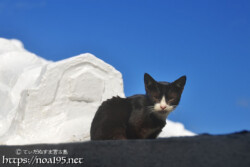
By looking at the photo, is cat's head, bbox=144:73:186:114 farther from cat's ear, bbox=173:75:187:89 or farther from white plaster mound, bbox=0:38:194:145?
white plaster mound, bbox=0:38:194:145

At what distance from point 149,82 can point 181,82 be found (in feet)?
1.07

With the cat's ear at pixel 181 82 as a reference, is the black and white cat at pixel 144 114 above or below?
below

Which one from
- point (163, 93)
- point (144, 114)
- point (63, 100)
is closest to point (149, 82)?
point (163, 93)

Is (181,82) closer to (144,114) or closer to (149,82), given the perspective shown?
(149,82)

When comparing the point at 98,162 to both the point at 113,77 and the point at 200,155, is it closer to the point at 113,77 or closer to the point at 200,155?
the point at 200,155

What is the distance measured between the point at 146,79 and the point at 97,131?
75cm

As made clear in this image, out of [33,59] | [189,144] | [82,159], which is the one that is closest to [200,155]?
[189,144]

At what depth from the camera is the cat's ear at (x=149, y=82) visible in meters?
3.06

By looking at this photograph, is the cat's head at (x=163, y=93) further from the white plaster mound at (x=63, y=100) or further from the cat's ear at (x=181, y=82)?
the white plaster mound at (x=63, y=100)

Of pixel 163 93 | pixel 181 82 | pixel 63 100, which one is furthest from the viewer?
pixel 63 100

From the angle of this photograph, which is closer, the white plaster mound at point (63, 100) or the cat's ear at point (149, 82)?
the cat's ear at point (149, 82)

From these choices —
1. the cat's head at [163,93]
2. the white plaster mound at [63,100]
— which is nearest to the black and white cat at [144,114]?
the cat's head at [163,93]

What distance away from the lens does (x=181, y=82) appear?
3.12 metres

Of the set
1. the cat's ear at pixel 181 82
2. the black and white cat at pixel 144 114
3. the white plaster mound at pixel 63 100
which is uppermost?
the white plaster mound at pixel 63 100
